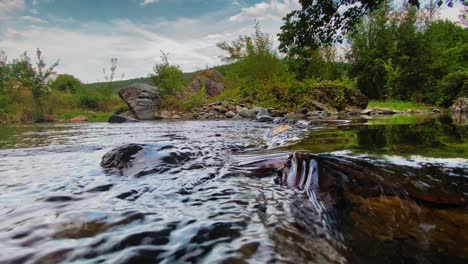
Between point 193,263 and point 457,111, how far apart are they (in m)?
13.5

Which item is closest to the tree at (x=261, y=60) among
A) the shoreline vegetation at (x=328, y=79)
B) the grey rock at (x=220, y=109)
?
the shoreline vegetation at (x=328, y=79)

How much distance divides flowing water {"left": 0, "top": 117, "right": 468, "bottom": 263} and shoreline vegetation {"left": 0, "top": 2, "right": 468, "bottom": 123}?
1104 centimetres

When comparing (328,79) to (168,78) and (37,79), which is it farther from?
(37,79)

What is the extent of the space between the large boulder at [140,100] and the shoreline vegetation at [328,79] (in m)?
0.85

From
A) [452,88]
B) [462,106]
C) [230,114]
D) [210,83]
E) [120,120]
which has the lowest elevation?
[120,120]

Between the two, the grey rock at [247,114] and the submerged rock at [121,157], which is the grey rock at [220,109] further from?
the submerged rock at [121,157]

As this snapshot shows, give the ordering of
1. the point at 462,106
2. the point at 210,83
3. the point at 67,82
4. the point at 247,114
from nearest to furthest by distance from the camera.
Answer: the point at 462,106
the point at 247,114
the point at 210,83
the point at 67,82

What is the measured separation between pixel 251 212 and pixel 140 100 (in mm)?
15149

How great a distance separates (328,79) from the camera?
17.3 metres

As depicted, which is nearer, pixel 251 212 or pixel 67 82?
pixel 251 212

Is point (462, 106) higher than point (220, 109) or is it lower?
higher

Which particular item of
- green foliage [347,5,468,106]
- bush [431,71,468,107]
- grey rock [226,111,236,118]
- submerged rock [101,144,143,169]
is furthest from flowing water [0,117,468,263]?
green foliage [347,5,468,106]

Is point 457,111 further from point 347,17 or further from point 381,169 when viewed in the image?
point 381,169

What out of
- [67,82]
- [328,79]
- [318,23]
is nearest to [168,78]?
[328,79]
